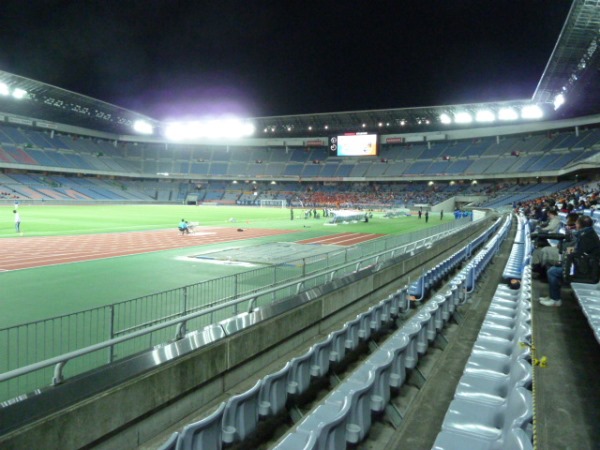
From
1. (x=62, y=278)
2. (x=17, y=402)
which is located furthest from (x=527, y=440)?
(x=62, y=278)

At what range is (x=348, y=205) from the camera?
7475 cm

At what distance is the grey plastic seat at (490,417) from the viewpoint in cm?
296

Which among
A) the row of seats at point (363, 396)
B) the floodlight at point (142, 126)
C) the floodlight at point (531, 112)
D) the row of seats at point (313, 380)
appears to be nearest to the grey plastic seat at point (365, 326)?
the row of seats at point (313, 380)

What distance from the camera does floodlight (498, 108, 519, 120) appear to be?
65188 mm

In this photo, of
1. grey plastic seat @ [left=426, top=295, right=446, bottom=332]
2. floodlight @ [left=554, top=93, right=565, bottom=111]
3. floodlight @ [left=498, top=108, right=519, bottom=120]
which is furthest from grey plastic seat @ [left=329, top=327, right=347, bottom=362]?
floodlight @ [left=498, top=108, right=519, bottom=120]

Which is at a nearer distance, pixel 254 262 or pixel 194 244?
pixel 254 262

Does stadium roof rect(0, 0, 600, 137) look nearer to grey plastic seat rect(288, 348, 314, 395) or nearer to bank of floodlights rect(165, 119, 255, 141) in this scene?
bank of floodlights rect(165, 119, 255, 141)

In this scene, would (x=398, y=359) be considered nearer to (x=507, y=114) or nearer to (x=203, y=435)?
(x=203, y=435)

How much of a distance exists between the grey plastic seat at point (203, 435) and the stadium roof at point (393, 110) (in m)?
36.2

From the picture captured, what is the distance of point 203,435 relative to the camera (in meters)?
3.51

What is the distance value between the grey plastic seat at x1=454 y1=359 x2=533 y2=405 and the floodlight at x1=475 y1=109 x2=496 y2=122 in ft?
233

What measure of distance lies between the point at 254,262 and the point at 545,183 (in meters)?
62.2

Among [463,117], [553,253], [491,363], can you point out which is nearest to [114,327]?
[491,363]

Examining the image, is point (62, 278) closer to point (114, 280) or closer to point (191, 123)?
point (114, 280)
